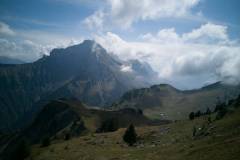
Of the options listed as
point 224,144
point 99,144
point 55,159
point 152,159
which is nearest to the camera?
point 224,144

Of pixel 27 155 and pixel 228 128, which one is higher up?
pixel 228 128

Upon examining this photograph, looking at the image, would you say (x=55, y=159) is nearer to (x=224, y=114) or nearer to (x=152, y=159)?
(x=152, y=159)

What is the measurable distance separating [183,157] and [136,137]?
144 feet

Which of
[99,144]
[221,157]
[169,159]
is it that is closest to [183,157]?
[169,159]

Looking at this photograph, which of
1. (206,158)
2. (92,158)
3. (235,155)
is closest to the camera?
(235,155)

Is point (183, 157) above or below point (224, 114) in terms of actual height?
below

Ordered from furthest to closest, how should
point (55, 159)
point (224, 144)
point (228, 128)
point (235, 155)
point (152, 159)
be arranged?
point (55, 159)
point (228, 128)
point (152, 159)
point (224, 144)
point (235, 155)

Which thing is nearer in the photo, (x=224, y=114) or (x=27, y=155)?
(x=224, y=114)

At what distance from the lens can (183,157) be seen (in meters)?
38.2

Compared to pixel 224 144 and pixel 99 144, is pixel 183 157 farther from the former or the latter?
pixel 99 144

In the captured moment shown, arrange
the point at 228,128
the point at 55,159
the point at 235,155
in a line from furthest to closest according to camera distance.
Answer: the point at 55,159 < the point at 228,128 < the point at 235,155

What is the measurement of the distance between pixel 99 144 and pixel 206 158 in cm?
4546

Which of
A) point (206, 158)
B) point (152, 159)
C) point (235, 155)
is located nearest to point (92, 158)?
point (152, 159)

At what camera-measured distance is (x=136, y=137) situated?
8131 cm
